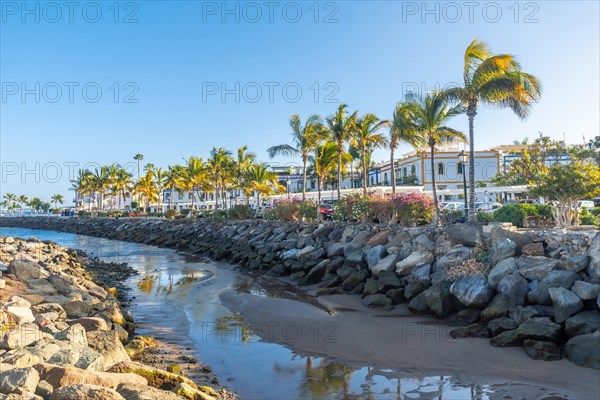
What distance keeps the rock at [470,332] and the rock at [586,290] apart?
2218 millimetres

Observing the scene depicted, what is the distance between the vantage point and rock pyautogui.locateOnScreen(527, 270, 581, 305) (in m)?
10.9

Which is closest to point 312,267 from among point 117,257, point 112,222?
point 117,257

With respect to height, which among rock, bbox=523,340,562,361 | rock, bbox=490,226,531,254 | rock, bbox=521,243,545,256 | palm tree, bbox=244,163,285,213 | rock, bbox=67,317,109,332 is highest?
palm tree, bbox=244,163,285,213

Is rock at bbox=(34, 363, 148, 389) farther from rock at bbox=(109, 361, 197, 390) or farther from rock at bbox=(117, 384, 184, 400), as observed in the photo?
rock at bbox=(109, 361, 197, 390)

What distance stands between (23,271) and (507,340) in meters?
13.1

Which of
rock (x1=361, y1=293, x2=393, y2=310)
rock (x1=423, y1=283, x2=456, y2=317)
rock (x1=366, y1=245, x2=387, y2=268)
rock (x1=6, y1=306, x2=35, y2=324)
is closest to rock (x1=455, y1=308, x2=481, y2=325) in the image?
rock (x1=423, y1=283, x2=456, y2=317)

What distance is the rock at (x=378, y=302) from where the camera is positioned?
43.6ft

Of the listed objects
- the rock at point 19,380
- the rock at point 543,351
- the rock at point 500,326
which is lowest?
the rock at point 543,351

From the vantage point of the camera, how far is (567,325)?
9.55m

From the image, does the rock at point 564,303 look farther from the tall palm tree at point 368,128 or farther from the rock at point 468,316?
the tall palm tree at point 368,128

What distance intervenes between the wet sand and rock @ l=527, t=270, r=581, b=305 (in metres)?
1.94

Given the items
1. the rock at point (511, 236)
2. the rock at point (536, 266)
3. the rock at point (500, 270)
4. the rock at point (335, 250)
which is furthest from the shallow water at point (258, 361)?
the rock at point (511, 236)

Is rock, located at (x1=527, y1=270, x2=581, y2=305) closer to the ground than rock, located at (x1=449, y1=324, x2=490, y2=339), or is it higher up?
higher up

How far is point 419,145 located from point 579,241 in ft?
36.7
